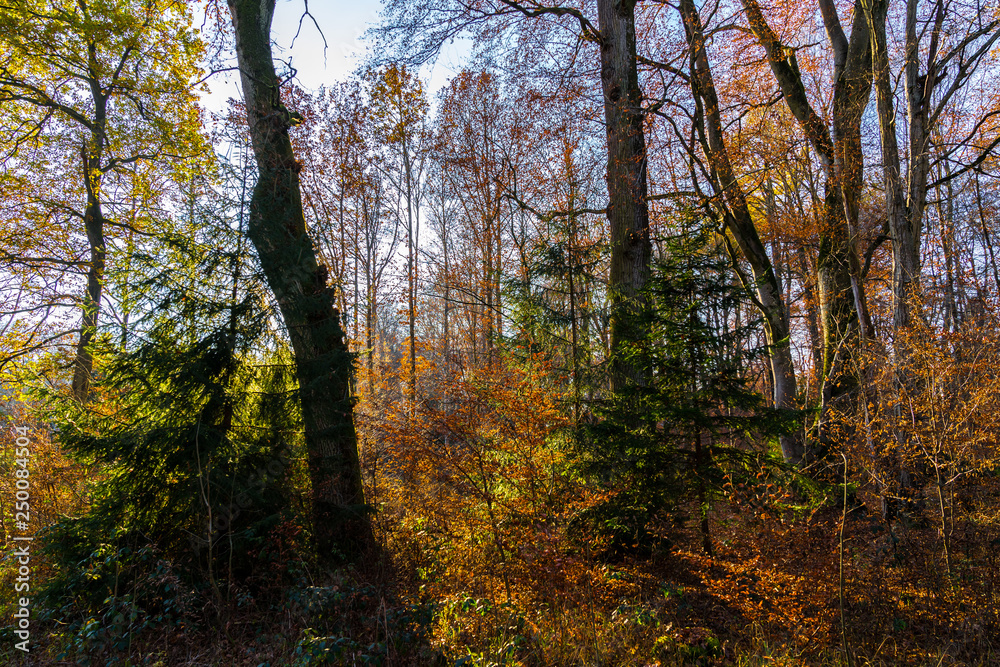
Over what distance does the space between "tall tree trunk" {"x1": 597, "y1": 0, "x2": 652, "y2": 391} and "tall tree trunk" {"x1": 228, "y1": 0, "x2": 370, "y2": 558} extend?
3.85 meters

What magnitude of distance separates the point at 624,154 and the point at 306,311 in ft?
16.9

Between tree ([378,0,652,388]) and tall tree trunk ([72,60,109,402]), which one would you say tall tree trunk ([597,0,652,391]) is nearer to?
tree ([378,0,652,388])

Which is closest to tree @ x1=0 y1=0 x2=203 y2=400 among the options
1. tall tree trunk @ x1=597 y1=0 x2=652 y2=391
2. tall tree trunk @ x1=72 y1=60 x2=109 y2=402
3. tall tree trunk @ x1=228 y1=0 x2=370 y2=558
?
tall tree trunk @ x1=72 y1=60 x2=109 y2=402

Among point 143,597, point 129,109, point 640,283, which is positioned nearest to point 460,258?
point 129,109

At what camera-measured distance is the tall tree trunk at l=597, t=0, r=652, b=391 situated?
277 inches

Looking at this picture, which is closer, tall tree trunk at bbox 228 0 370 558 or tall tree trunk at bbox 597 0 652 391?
tall tree trunk at bbox 228 0 370 558

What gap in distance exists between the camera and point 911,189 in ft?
21.4

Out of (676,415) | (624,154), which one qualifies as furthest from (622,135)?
(676,415)

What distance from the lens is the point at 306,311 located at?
5.70m

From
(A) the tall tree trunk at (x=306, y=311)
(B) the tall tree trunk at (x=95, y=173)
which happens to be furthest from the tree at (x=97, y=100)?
(A) the tall tree trunk at (x=306, y=311)

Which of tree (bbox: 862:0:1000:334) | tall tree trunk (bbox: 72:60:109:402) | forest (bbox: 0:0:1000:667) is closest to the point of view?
forest (bbox: 0:0:1000:667)

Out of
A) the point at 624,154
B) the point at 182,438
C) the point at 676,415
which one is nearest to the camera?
the point at 182,438

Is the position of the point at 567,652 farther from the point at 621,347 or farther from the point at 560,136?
the point at 560,136

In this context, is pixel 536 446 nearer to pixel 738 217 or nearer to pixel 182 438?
pixel 182 438
